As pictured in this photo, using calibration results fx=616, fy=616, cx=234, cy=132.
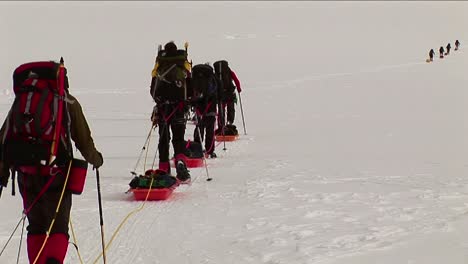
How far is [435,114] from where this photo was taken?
671 inches

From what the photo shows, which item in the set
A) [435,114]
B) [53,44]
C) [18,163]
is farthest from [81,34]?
[18,163]

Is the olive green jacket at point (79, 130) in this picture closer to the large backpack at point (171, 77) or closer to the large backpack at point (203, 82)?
the large backpack at point (171, 77)

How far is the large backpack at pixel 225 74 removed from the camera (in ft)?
40.0

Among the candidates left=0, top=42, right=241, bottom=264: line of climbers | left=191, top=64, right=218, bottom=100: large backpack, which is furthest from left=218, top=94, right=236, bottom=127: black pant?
left=0, top=42, right=241, bottom=264: line of climbers

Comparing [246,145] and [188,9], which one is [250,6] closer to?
[188,9]

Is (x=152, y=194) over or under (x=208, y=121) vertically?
under

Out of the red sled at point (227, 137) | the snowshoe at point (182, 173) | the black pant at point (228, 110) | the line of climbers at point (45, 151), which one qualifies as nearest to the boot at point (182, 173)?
the snowshoe at point (182, 173)

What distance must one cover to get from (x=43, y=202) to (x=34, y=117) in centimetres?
63

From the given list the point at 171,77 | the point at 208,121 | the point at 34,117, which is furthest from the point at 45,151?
the point at 208,121

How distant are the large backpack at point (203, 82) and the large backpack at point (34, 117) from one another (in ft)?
21.5

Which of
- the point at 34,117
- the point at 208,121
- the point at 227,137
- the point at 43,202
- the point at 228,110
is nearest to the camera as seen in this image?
the point at 34,117

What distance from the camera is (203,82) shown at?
35.1 feet

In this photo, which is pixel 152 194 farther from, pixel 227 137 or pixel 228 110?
pixel 228 110

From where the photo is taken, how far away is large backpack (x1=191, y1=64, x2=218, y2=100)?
10.7 meters
